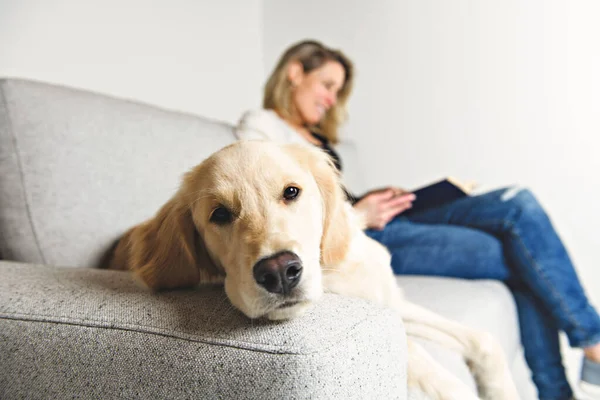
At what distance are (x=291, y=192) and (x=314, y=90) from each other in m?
1.64

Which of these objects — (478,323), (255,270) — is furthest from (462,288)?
(255,270)

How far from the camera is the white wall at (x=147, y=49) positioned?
6.51 ft

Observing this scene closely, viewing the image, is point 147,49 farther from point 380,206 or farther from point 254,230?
point 254,230

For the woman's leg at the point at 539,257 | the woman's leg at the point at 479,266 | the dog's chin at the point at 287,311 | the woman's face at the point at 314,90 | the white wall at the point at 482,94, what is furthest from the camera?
the white wall at the point at 482,94

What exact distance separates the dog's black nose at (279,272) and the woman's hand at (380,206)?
126 cm

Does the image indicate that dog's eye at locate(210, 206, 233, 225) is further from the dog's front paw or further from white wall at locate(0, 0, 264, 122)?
white wall at locate(0, 0, 264, 122)

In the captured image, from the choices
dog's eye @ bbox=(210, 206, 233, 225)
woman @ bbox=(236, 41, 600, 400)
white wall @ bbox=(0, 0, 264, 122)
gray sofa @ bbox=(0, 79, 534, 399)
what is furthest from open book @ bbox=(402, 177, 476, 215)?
white wall @ bbox=(0, 0, 264, 122)

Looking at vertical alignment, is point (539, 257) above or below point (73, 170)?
below

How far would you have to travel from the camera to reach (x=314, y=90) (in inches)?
97.6

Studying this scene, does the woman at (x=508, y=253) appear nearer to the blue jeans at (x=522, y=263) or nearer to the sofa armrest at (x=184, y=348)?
the blue jeans at (x=522, y=263)

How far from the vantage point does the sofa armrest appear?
60cm

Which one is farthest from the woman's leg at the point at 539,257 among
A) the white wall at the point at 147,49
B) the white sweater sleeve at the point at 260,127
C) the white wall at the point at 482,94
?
the white wall at the point at 147,49

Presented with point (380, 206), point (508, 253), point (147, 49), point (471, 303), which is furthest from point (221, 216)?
point (147, 49)

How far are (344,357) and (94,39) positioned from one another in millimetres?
2296
